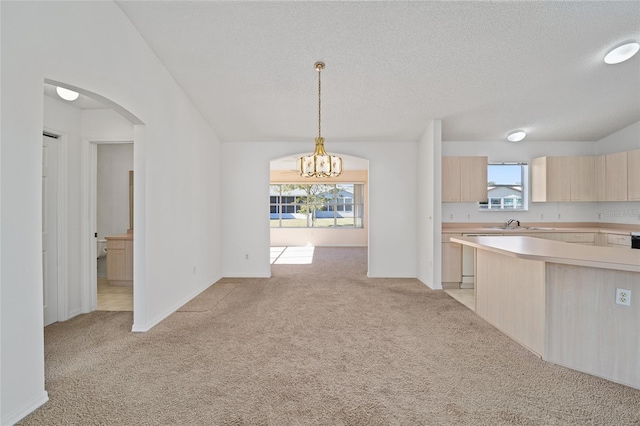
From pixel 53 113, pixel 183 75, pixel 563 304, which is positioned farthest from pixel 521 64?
pixel 53 113

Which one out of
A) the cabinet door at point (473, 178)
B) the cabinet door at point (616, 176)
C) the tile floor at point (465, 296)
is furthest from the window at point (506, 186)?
the tile floor at point (465, 296)

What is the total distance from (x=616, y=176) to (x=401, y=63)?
431 centimetres

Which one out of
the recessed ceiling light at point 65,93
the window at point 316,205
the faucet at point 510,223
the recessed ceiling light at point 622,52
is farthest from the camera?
the window at point 316,205

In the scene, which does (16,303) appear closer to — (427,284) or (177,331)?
(177,331)

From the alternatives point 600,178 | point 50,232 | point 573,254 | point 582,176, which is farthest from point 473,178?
point 50,232

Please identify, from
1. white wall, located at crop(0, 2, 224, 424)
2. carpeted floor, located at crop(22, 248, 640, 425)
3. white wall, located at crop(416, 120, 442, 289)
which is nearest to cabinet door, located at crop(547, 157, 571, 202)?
white wall, located at crop(416, 120, 442, 289)

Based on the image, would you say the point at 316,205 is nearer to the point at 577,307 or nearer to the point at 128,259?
the point at 128,259

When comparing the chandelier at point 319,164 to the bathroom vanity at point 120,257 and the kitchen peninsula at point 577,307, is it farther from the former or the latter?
the bathroom vanity at point 120,257

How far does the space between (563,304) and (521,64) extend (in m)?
2.68

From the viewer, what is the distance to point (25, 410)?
6.05 ft

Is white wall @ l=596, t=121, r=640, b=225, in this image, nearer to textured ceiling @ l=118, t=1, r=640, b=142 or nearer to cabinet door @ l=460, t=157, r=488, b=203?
textured ceiling @ l=118, t=1, r=640, b=142

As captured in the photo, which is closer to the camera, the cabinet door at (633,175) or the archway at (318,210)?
the cabinet door at (633,175)

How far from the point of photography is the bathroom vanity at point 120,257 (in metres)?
4.81

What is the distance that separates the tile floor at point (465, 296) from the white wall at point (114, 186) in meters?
5.95
